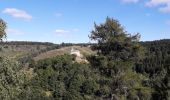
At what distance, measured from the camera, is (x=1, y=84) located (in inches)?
722

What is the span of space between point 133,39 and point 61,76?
12561 centimetres

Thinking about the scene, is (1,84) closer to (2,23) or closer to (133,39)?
(2,23)

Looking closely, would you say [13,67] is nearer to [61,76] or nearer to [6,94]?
[6,94]

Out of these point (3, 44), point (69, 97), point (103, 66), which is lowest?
point (69, 97)

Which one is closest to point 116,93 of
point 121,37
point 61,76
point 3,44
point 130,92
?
point 130,92

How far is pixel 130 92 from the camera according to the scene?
32.0m

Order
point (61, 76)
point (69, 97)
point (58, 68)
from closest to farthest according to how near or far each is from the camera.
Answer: point (69, 97), point (61, 76), point (58, 68)

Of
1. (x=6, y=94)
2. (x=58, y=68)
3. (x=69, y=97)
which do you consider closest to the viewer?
(x=6, y=94)

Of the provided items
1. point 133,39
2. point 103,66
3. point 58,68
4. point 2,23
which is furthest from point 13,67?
point 58,68

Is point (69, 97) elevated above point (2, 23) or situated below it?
below

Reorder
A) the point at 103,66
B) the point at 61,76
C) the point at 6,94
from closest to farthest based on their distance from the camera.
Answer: the point at 6,94 → the point at 103,66 → the point at 61,76

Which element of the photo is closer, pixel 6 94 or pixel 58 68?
pixel 6 94

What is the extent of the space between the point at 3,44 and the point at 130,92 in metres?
15.4

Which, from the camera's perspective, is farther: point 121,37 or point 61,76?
point 61,76
